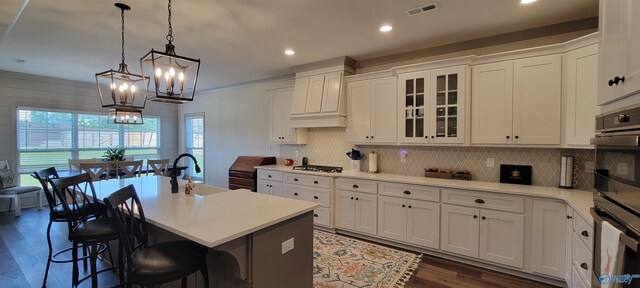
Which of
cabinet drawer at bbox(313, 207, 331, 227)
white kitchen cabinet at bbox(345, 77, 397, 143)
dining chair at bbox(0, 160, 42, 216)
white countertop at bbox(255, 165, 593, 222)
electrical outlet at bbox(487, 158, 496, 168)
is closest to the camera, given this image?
white countertop at bbox(255, 165, 593, 222)

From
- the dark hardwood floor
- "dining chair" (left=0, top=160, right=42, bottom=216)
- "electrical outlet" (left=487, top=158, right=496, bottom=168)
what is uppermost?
"electrical outlet" (left=487, top=158, right=496, bottom=168)

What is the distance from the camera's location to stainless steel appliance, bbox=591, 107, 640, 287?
1.10m

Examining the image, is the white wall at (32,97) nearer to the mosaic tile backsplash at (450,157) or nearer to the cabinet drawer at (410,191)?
the mosaic tile backsplash at (450,157)

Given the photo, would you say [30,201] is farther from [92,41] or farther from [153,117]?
[92,41]

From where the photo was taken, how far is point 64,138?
605 cm

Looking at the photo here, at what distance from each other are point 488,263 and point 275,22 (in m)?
3.53

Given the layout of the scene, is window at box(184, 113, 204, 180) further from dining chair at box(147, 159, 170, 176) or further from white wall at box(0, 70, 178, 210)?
Result: dining chair at box(147, 159, 170, 176)

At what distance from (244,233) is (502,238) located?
2.73 metres

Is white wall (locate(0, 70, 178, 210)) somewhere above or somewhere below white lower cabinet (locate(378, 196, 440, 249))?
above

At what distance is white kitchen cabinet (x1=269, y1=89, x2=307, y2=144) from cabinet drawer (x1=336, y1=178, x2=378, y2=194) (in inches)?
54.6

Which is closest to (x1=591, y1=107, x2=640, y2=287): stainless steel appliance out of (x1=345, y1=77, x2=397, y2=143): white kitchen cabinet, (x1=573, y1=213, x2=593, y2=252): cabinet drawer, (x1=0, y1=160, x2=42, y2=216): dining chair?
(x1=573, y1=213, x2=593, y2=252): cabinet drawer

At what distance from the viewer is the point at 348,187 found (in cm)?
400

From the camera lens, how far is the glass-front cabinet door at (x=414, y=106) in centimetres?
362

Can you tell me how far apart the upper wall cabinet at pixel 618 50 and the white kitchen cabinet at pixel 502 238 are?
5.53ft
